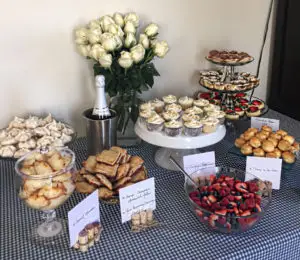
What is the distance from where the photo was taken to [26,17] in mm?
1288

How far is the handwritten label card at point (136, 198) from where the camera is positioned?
0.96 metres

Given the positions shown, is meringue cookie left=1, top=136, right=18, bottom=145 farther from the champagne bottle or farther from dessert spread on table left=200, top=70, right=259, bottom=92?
dessert spread on table left=200, top=70, right=259, bottom=92

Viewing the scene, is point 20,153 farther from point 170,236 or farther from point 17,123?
point 170,236

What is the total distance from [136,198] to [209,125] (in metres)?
0.36

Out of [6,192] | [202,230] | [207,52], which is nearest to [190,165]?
[202,230]

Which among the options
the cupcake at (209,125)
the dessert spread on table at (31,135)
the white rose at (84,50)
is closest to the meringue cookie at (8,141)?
the dessert spread on table at (31,135)

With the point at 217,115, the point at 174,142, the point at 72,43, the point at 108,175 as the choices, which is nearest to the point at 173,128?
the point at 174,142

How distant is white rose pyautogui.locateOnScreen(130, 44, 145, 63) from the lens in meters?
1.25

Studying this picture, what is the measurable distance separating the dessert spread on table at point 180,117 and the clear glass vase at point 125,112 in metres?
0.06

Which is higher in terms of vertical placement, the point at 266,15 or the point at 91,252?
the point at 266,15

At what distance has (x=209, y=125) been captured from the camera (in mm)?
1206

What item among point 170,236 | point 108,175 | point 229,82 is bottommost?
point 170,236

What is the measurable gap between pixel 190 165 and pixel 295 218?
0.30 m

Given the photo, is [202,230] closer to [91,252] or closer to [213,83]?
[91,252]
